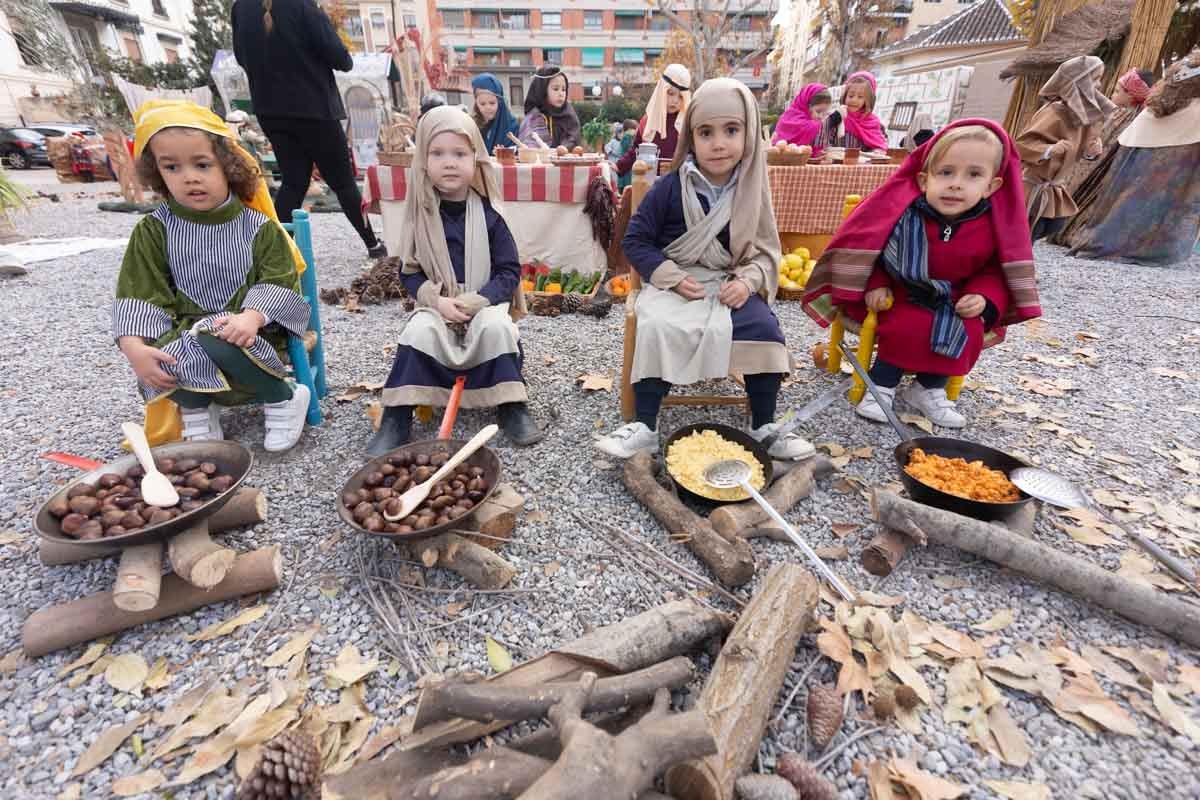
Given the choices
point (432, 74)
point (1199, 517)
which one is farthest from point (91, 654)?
point (432, 74)

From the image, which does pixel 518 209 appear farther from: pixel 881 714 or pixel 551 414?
pixel 881 714

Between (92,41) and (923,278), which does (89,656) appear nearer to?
(923,278)

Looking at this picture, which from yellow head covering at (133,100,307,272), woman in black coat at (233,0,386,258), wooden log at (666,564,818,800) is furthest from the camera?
woman in black coat at (233,0,386,258)

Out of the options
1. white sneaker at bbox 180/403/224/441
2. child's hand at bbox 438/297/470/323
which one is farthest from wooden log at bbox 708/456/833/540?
white sneaker at bbox 180/403/224/441

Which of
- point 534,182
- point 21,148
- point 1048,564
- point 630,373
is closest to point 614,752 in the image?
point 1048,564

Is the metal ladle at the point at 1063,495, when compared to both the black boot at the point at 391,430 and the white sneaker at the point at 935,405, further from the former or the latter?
the black boot at the point at 391,430

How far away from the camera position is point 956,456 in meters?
2.50

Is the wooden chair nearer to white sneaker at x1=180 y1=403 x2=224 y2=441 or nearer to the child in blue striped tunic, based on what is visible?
the child in blue striped tunic

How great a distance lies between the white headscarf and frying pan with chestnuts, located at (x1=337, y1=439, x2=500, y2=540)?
5342mm

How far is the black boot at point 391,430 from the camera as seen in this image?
2.85 metres

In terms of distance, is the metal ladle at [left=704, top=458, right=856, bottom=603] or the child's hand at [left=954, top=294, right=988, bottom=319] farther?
the child's hand at [left=954, top=294, right=988, bottom=319]

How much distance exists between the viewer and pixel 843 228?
320 centimetres

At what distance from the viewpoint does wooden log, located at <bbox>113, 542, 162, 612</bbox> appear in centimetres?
169

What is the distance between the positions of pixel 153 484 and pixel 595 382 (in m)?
2.41
